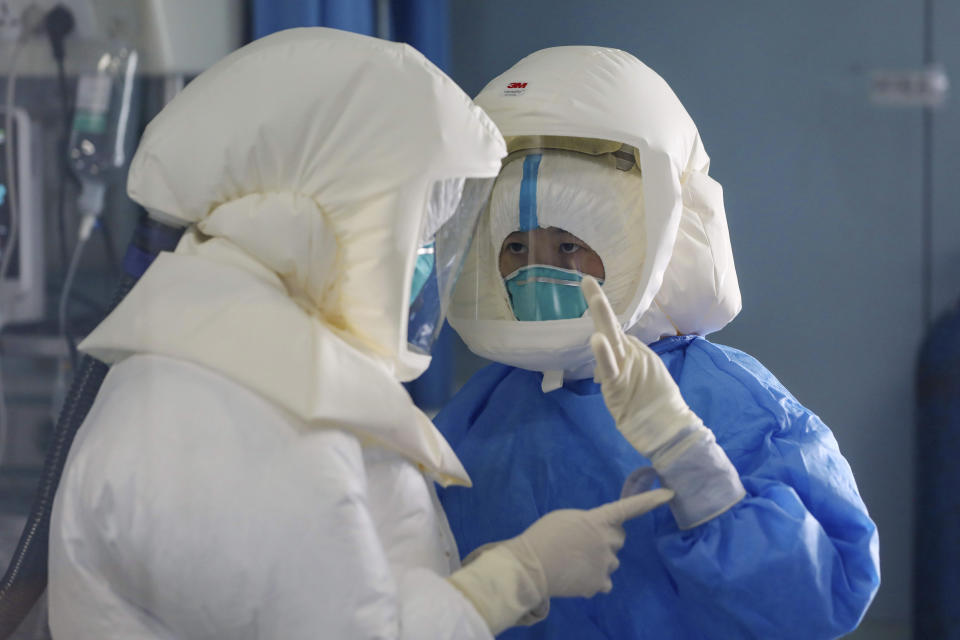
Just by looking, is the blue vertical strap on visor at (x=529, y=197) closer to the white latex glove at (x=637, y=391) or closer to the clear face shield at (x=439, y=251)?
the clear face shield at (x=439, y=251)

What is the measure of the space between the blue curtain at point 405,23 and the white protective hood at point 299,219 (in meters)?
0.87

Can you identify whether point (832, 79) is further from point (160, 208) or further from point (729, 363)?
point (160, 208)

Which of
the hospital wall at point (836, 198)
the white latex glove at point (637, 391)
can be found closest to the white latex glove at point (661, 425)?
the white latex glove at point (637, 391)

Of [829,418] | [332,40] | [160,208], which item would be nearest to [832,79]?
[829,418]

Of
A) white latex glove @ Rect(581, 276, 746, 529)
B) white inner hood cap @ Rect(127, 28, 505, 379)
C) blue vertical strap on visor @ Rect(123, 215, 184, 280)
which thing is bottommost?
white latex glove @ Rect(581, 276, 746, 529)

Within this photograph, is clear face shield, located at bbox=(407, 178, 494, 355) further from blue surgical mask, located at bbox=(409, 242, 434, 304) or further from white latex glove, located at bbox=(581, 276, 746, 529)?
white latex glove, located at bbox=(581, 276, 746, 529)

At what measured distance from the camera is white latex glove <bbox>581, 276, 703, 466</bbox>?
1004mm

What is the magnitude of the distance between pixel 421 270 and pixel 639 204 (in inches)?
15.4

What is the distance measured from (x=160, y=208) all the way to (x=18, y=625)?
1.91 ft

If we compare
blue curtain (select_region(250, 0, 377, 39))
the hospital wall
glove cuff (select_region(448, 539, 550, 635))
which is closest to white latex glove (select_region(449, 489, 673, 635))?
glove cuff (select_region(448, 539, 550, 635))

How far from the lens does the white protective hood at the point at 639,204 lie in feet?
3.88

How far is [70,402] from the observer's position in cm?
110

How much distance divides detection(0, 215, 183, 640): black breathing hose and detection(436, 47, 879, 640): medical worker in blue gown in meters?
0.46

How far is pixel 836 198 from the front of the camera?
2.52m
